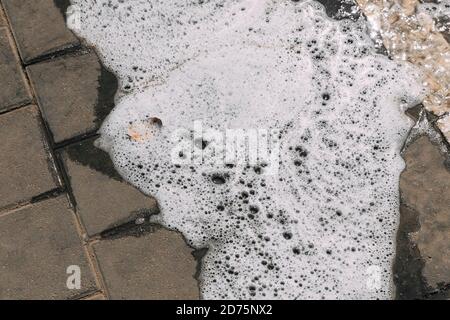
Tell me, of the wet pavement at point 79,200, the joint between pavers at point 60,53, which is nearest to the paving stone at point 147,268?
the wet pavement at point 79,200

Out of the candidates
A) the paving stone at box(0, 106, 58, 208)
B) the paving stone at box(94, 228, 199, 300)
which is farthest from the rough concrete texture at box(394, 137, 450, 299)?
the paving stone at box(0, 106, 58, 208)

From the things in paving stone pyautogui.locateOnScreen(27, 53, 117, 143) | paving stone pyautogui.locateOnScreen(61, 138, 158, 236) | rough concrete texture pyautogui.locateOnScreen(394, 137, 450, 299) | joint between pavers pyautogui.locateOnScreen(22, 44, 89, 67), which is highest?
joint between pavers pyautogui.locateOnScreen(22, 44, 89, 67)

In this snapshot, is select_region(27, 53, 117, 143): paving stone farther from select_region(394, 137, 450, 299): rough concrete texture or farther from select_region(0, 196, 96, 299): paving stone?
select_region(394, 137, 450, 299): rough concrete texture

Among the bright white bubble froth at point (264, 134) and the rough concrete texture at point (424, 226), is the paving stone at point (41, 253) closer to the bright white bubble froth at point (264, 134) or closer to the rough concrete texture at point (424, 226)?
the bright white bubble froth at point (264, 134)

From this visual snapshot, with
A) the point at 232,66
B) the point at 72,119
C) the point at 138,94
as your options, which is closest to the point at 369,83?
the point at 232,66

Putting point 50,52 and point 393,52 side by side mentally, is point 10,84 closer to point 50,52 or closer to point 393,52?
point 50,52
